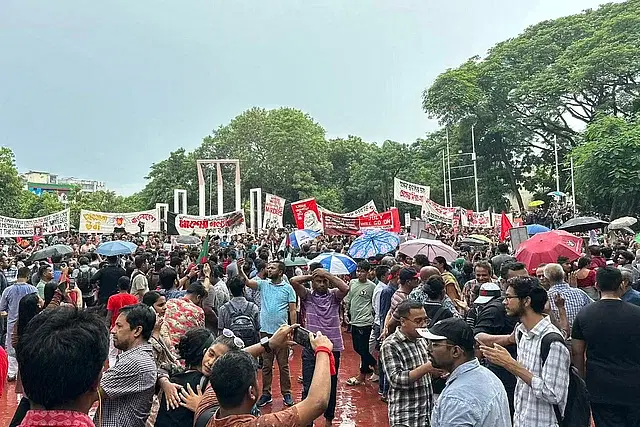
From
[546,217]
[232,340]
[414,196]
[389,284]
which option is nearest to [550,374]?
[232,340]

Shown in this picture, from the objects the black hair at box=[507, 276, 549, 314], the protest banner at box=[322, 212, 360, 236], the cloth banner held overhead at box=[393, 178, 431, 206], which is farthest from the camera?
the cloth banner held overhead at box=[393, 178, 431, 206]

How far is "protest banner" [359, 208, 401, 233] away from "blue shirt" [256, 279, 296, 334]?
1100 cm

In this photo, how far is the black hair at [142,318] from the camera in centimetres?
381

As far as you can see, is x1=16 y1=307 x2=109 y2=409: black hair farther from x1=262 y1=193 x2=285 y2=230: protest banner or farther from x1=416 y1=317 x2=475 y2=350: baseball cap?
x1=262 y1=193 x2=285 y2=230: protest banner

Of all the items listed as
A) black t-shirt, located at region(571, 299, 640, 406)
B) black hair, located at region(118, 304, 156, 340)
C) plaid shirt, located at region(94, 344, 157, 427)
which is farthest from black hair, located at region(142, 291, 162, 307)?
black t-shirt, located at region(571, 299, 640, 406)

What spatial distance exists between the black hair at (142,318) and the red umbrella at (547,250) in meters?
6.10

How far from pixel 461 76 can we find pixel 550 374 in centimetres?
4366

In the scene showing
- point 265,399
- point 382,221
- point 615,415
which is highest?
point 382,221

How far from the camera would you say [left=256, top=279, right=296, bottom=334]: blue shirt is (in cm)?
711

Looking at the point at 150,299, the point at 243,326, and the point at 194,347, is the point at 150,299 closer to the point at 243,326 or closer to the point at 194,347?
the point at 243,326

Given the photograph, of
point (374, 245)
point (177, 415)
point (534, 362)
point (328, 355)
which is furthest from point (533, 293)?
point (374, 245)

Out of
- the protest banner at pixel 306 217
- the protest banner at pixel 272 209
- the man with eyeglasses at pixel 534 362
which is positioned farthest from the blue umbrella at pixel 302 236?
the man with eyeglasses at pixel 534 362

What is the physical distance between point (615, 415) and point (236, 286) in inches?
159

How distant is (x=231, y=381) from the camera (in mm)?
2525
